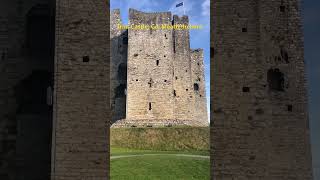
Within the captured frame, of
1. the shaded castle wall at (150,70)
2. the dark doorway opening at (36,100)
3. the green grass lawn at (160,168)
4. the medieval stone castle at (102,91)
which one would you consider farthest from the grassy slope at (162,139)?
the medieval stone castle at (102,91)

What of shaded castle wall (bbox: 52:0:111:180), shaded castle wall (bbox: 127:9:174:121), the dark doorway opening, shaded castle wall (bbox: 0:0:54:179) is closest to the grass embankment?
shaded castle wall (bbox: 127:9:174:121)

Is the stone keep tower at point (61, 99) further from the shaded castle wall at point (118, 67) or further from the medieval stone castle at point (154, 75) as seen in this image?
the shaded castle wall at point (118, 67)

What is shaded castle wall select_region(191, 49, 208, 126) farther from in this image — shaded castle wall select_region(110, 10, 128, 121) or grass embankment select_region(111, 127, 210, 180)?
grass embankment select_region(111, 127, 210, 180)

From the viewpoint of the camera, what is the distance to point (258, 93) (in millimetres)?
13039

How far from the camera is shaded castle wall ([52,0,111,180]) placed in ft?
40.3

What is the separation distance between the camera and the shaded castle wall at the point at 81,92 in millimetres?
12273

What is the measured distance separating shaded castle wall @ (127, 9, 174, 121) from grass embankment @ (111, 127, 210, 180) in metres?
7.34

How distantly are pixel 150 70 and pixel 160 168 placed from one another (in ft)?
77.2

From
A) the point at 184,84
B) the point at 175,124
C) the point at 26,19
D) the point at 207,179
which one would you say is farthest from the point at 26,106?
the point at 184,84

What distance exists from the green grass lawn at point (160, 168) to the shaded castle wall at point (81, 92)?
11.1 metres

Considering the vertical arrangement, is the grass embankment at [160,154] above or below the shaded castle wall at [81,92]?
below

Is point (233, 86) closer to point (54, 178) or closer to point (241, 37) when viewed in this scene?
point (241, 37)

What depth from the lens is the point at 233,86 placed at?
13.0 metres

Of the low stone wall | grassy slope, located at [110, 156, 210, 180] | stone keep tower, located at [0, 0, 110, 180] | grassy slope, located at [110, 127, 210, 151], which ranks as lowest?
grassy slope, located at [110, 156, 210, 180]
